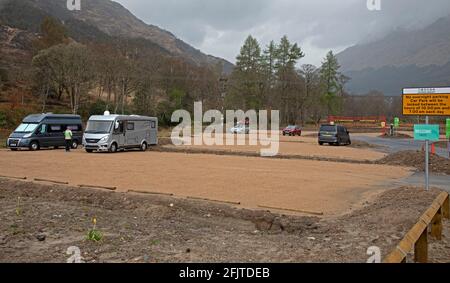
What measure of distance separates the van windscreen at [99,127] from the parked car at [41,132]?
12.7 ft

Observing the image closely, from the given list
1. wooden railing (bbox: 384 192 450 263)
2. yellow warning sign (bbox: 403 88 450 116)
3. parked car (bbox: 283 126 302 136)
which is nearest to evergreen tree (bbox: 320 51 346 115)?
parked car (bbox: 283 126 302 136)

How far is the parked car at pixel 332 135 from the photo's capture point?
41812 millimetres

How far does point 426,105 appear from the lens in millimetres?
12391

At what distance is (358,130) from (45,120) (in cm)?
6658

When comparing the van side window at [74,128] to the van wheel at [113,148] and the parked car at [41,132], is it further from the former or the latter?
the van wheel at [113,148]

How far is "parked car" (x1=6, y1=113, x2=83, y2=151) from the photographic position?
31.1m

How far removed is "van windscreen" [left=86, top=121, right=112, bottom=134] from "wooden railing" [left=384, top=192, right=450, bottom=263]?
80.0 feet

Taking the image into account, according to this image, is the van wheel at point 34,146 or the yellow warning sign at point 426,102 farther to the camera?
the van wheel at point 34,146

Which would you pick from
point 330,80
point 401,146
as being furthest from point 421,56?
point 401,146

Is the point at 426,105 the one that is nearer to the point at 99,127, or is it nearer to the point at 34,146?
the point at 99,127

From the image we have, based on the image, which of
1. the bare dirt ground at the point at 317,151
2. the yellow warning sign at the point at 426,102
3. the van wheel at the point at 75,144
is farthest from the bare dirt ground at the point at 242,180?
the van wheel at the point at 75,144

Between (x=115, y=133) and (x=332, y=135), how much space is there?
20.9m

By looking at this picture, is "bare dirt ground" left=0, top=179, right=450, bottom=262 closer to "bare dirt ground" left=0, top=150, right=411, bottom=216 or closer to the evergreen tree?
"bare dirt ground" left=0, top=150, right=411, bottom=216

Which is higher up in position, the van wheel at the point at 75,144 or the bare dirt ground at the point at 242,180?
the van wheel at the point at 75,144
